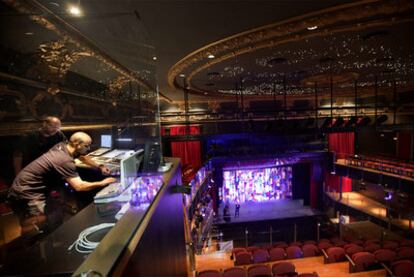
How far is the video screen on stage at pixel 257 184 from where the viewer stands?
14.3m

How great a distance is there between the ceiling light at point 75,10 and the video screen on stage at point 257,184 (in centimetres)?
1225

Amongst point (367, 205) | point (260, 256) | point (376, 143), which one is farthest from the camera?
point (376, 143)

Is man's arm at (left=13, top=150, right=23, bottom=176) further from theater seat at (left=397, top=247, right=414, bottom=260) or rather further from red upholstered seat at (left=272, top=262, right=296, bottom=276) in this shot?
theater seat at (left=397, top=247, right=414, bottom=260)

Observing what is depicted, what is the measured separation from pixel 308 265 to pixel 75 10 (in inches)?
320

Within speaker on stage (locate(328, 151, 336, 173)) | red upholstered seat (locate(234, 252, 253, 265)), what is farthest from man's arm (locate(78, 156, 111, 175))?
speaker on stage (locate(328, 151, 336, 173))

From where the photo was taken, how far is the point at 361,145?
14117 millimetres

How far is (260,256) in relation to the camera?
7.38m

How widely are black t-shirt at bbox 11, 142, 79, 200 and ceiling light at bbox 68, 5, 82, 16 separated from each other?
1.50 metres

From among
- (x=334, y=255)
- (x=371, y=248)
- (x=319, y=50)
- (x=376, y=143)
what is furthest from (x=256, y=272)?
(x=376, y=143)

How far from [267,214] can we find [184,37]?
11.6 meters

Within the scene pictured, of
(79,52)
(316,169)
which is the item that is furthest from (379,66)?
(316,169)

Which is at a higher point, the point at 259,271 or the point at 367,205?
the point at 259,271

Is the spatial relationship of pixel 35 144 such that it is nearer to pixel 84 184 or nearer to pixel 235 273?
pixel 84 184

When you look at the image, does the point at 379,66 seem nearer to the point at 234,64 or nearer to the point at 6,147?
the point at 234,64
